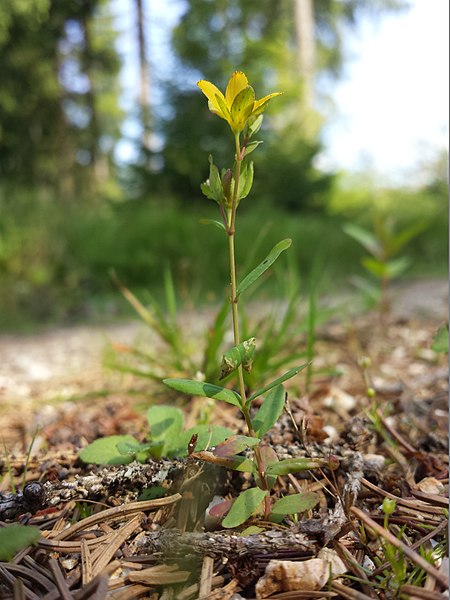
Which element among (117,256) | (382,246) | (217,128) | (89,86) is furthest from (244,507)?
(89,86)

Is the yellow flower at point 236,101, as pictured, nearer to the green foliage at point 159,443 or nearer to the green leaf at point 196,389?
the green leaf at point 196,389

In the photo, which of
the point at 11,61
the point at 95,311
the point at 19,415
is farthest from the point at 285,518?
the point at 11,61

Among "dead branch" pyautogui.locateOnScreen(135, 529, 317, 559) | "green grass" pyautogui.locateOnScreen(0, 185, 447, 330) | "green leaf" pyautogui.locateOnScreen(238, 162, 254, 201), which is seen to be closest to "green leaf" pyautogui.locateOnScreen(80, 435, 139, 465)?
"dead branch" pyautogui.locateOnScreen(135, 529, 317, 559)

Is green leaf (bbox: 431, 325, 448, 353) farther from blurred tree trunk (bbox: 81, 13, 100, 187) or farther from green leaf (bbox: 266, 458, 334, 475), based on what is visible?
blurred tree trunk (bbox: 81, 13, 100, 187)

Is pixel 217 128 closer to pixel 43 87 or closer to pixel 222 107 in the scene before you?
pixel 43 87

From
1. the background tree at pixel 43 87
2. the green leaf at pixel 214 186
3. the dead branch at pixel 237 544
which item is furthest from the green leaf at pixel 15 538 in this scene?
the background tree at pixel 43 87

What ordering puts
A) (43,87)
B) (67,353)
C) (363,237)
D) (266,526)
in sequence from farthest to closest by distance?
1. (43,87)
2. (67,353)
3. (363,237)
4. (266,526)
